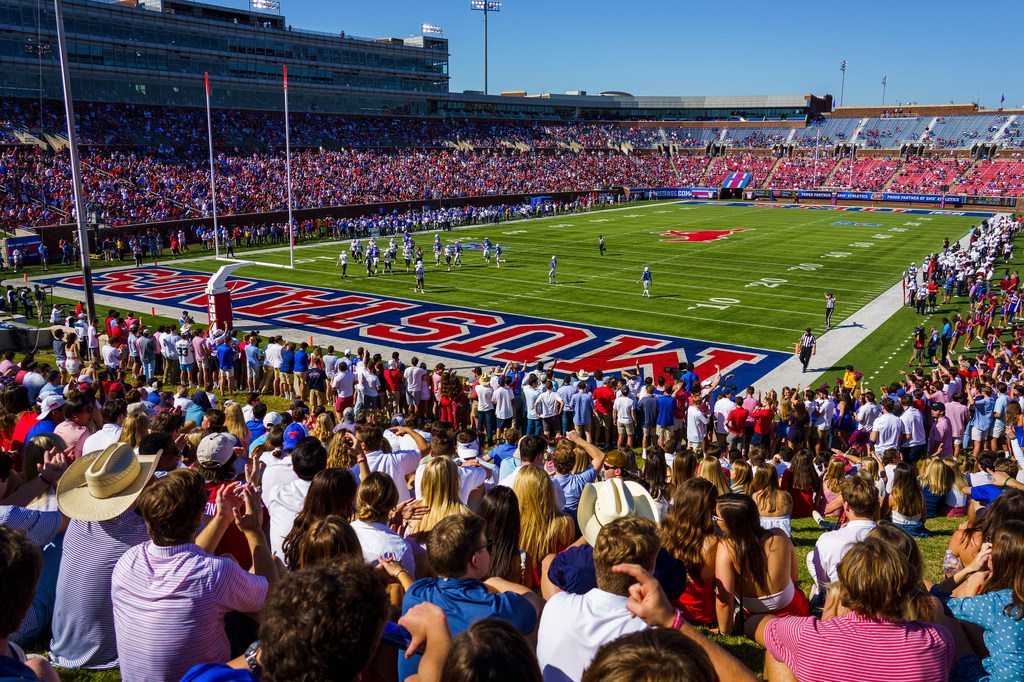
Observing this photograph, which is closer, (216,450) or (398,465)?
(216,450)

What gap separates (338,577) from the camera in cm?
241

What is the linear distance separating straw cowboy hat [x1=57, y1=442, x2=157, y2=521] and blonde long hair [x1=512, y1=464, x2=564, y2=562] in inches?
91.0

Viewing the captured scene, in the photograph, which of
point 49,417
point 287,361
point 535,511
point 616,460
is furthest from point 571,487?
point 287,361

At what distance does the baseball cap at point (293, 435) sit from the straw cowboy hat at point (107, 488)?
3108 mm

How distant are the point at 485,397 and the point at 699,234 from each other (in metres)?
36.8

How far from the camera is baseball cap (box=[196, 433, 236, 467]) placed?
536 centimetres

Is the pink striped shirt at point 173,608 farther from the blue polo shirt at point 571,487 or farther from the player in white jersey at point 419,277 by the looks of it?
the player in white jersey at point 419,277

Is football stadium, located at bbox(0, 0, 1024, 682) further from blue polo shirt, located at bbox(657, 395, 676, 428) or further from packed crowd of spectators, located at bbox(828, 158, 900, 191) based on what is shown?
packed crowd of spectators, located at bbox(828, 158, 900, 191)

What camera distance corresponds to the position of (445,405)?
1441cm

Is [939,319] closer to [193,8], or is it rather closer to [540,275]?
[540,275]

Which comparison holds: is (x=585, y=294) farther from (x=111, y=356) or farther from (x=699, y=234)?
(x=699, y=234)

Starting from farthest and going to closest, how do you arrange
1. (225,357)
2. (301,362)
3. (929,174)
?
(929,174) → (225,357) → (301,362)

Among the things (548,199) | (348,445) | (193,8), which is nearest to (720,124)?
(548,199)

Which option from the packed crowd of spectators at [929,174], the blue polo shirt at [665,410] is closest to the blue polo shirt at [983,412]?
the blue polo shirt at [665,410]
